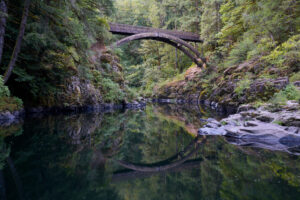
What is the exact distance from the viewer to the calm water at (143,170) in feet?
7.19

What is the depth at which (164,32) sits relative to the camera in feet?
65.2

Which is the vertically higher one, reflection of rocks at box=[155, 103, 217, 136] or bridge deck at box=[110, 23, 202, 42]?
bridge deck at box=[110, 23, 202, 42]

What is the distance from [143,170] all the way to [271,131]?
3.19m

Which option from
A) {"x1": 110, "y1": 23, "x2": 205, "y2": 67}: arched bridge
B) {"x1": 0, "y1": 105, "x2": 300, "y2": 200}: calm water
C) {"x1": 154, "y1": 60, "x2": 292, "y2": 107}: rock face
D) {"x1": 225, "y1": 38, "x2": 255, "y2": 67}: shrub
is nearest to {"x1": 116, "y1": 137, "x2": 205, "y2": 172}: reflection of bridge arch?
{"x1": 0, "y1": 105, "x2": 300, "y2": 200}: calm water

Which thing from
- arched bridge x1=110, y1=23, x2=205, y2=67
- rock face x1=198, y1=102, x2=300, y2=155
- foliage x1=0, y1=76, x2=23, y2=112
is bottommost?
rock face x1=198, y1=102, x2=300, y2=155

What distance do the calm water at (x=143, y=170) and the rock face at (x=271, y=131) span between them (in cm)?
49

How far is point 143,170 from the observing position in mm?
2984

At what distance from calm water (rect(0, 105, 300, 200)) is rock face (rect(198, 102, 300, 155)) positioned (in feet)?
1.62

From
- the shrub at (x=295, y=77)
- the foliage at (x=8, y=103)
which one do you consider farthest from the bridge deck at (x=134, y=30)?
the shrub at (x=295, y=77)

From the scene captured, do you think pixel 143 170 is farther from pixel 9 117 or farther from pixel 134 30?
pixel 134 30

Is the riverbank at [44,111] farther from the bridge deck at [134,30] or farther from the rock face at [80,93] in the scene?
the bridge deck at [134,30]

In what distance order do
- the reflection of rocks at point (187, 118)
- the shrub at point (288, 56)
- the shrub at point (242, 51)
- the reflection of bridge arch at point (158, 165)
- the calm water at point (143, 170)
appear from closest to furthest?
1. the calm water at point (143, 170)
2. the reflection of bridge arch at point (158, 165)
3. the reflection of rocks at point (187, 118)
4. the shrub at point (288, 56)
5. the shrub at point (242, 51)

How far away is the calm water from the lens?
7.19 feet

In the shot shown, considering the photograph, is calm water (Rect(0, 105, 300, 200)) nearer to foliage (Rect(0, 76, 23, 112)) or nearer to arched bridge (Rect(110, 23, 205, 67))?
foliage (Rect(0, 76, 23, 112))
